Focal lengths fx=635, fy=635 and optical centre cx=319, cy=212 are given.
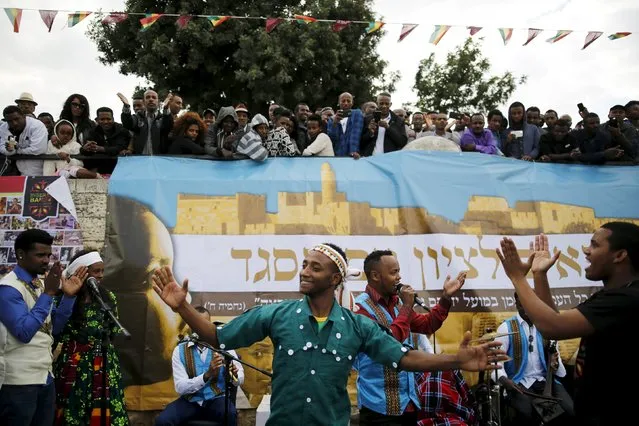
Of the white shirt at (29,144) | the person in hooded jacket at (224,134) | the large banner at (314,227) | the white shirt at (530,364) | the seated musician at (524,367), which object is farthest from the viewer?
the person in hooded jacket at (224,134)

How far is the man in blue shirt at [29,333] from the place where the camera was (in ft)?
16.0

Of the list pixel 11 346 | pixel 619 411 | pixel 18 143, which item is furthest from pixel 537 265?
pixel 18 143

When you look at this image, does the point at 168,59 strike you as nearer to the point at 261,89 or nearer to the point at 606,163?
the point at 261,89

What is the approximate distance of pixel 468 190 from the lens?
7969 millimetres

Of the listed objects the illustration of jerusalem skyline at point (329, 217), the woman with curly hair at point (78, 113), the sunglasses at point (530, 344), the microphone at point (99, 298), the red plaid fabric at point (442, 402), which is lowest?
the red plaid fabric at point (442, 402)

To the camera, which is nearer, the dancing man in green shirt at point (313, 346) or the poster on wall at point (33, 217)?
the dancing man in green shirt at point (313, 346)

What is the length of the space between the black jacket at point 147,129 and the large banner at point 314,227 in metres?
0.85

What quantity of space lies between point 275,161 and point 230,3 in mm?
9679

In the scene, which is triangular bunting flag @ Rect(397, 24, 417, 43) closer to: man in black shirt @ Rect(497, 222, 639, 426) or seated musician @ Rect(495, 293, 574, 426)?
seated musician @ Rect(495, 293, 574, 426)

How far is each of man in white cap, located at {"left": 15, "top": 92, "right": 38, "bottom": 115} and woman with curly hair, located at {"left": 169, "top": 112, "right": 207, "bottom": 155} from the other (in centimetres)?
218

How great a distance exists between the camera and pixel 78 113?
28.6 ft

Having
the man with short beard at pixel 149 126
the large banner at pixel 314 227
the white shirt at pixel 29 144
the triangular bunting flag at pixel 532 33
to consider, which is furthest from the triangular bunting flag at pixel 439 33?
the white shirt at pixel 29 144

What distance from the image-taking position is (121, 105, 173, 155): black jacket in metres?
8.58

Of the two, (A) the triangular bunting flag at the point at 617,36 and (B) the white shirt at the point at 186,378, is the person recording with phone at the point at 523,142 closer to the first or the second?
(A) the triangular bunting flag at the point at 617,36
